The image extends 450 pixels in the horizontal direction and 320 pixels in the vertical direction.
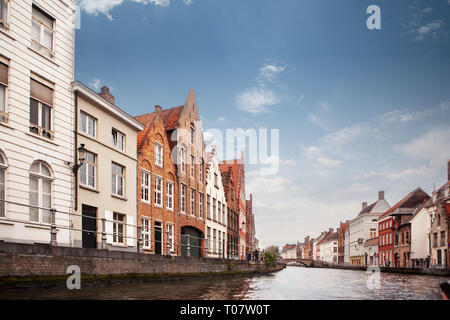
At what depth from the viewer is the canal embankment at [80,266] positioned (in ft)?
33.7

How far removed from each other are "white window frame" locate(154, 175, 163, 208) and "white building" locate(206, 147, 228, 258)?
9566mm

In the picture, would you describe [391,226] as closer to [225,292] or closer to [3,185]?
[225,292]

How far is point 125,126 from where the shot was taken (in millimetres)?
22891

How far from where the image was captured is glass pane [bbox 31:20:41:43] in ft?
53.4

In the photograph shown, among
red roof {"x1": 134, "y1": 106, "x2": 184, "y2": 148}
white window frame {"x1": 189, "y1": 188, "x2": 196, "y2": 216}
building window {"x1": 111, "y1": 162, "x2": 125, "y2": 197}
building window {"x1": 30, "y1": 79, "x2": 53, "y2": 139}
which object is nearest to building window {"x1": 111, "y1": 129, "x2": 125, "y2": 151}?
building window {"x1": 111, "y1": 162, "x2": 125, "y2": 197}

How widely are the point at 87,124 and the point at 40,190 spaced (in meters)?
4.67

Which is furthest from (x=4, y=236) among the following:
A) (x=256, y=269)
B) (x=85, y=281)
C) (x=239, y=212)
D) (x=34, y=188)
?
(x=239, y=212)

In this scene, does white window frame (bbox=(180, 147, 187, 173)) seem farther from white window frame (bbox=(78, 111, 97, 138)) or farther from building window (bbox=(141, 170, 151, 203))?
white window frame (bbox=(78, 111, 97, 138))

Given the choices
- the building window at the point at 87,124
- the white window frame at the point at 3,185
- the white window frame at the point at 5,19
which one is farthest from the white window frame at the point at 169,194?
the white window frame at the point at 5,19

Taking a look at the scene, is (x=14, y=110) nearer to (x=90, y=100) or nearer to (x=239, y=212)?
(x=90, y=100)

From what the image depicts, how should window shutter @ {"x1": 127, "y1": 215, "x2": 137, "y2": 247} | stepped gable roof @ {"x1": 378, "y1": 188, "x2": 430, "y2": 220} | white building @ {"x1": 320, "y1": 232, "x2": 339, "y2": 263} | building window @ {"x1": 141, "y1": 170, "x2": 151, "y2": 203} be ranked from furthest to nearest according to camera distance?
1. white building @ {"x1": 320, "y1": 232, "x2": 339, "y2": 263}
2. stepped gable roof @ {"x1": 378, "y1": 188, "x2": 430, "y2": 220}
3. building window @ {"x1": 141, "y1": 170, "x2": 151, "y2": 203}
4. window shutter @ {"x1": 127, "y1": 215, "x2": 137, "y2": 247}

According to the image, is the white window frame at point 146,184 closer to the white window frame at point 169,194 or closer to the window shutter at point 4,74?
the white window frame at point 169,194

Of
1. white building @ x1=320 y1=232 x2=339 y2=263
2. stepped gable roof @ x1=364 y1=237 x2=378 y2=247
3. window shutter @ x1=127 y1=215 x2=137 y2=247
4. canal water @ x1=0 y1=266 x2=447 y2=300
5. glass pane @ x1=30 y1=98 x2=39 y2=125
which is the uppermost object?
glass pane @ x1=30 y1=98 x2=39 y2=125

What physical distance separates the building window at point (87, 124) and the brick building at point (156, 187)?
13.6ft
